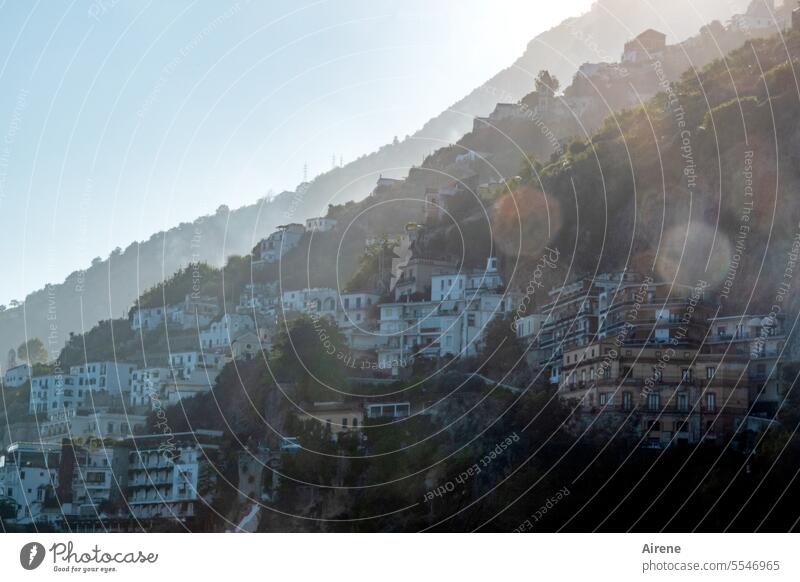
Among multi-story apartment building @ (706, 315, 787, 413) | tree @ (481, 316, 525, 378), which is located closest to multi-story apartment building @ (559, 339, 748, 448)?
multi-story apartment building @ (706, 315, 787, 413)

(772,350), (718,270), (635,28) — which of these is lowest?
(772,350)

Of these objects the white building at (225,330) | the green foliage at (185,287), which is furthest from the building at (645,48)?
the white building at (225,330)

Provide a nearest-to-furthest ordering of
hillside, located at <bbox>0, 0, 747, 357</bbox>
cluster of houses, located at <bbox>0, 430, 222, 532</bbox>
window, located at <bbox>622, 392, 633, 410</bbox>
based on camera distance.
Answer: window, located at <bbox>622, 392, 633, 410</bbox>, cluster of houses, located at <bbox>0, 430, 222, 532</bbox>, hillside, located at <bbox>0, 0, 747, 357</bbox>
